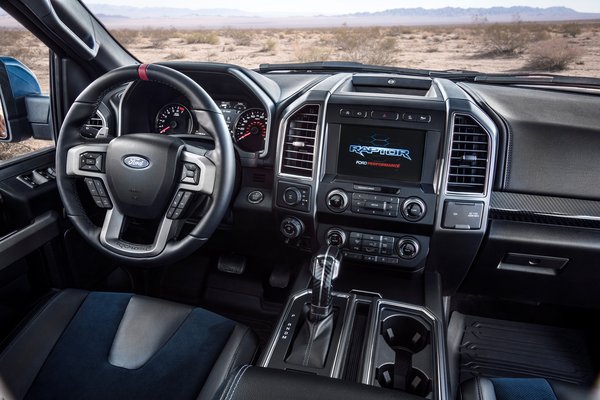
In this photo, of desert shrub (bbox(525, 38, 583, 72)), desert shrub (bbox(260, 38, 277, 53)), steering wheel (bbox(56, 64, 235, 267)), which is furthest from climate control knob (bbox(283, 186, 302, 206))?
desert shrub (bbox(525, 38, 583, 72))

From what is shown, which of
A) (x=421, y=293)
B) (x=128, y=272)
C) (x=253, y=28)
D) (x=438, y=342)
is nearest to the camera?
(x=438, y=342)

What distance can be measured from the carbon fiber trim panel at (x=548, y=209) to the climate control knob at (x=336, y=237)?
62 centimetres

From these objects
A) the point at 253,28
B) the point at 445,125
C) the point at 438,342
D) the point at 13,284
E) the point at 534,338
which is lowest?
the point at 534,338

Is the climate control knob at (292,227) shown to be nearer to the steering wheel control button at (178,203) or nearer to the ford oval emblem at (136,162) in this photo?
the steering wheel control button at (178,203)

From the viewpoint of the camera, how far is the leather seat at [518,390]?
143 centimetres

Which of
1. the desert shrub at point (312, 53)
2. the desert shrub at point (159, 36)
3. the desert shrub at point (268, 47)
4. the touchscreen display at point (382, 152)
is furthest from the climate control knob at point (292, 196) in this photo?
the desert shrub at point (159, 36)

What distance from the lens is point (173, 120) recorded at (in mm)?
2334

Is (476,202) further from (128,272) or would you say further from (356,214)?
(128,272)

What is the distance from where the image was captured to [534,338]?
8.23ft

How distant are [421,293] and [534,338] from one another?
1.00 m

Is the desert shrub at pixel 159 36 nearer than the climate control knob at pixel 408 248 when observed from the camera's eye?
No

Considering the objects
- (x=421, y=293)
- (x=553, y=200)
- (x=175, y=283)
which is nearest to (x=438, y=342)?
(x=421, y=293)

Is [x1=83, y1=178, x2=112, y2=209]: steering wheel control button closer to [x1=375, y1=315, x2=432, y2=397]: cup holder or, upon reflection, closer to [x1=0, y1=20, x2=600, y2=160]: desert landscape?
[x1=0, y1=20, x2=600, y2=160]: desert landscape

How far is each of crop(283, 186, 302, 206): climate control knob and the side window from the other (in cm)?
123
